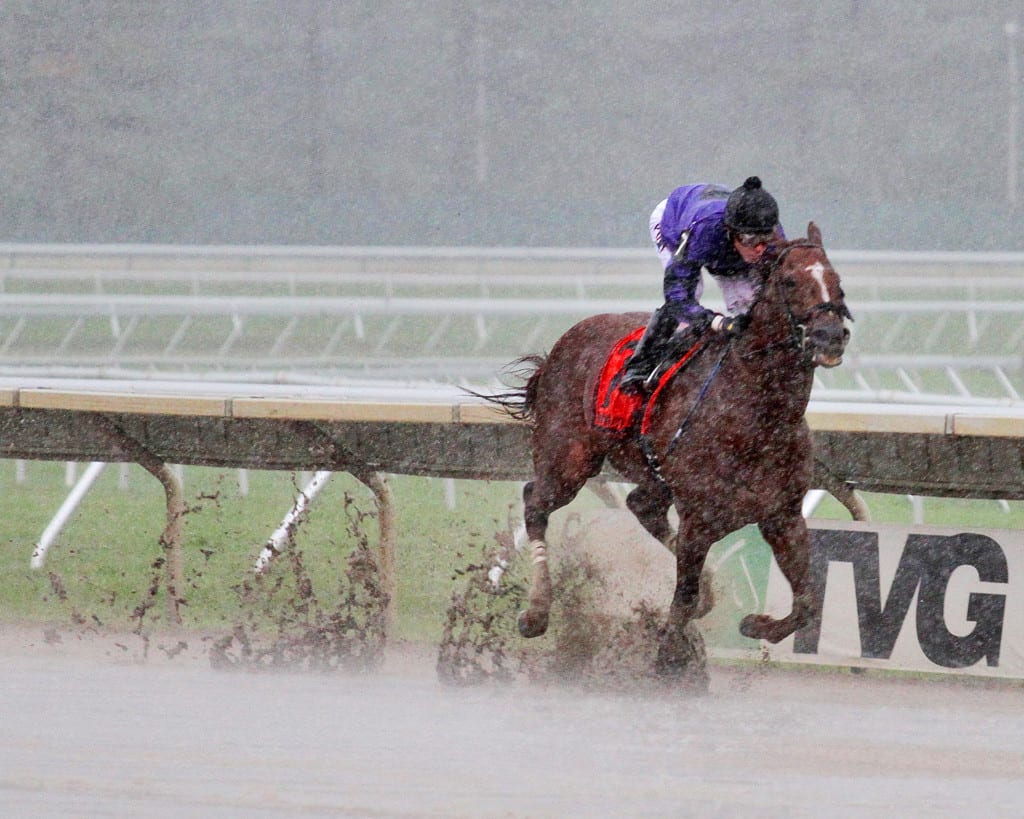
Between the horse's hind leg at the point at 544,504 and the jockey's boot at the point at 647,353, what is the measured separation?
35 cm

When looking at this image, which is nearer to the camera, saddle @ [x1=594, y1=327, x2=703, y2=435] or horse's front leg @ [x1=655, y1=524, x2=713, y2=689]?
horse's front leg @ [x1=655, y1=524, x2=713, y2=689]

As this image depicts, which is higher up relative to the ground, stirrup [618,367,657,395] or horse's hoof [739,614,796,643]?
stirrup [618,367,657,395]

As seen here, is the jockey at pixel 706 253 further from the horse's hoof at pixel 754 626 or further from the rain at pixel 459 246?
the rain at pixel 459 246

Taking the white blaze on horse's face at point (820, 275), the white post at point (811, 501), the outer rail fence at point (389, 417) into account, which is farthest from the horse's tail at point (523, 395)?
the white blaze on horse's face at point (820, 275)

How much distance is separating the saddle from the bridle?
0.96 ft

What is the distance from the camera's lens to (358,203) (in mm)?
19984

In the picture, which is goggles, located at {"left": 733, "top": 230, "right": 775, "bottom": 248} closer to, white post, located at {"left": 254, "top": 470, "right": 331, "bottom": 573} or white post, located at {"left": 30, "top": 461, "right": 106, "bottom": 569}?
white post, located at {"left": 254, "top": 470, "right": 331, "bottom": 573}

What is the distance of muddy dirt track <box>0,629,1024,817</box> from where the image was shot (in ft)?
10.1

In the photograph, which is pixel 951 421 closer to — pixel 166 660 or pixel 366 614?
pixel 366 614

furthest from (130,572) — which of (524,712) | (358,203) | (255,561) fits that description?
(358,203)

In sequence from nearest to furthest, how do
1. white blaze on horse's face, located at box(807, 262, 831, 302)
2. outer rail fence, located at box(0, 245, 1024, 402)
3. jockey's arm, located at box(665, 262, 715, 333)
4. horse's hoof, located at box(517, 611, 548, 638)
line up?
white blaze on horse's face, located at box(807, 262, 831, 302) → jockey's arm, located at box(665, 262, 715, 333) → horse's hoof, located at box(517, 611, 548, 638) → outer rail fence, located at box(0, 245, 1024, 402)

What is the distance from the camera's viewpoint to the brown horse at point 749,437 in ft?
11.6

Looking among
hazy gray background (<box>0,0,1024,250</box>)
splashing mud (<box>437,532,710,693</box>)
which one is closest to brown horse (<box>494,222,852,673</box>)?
splashing mud (<box>437,532,710,693</box>)

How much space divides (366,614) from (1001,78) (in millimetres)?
22932
